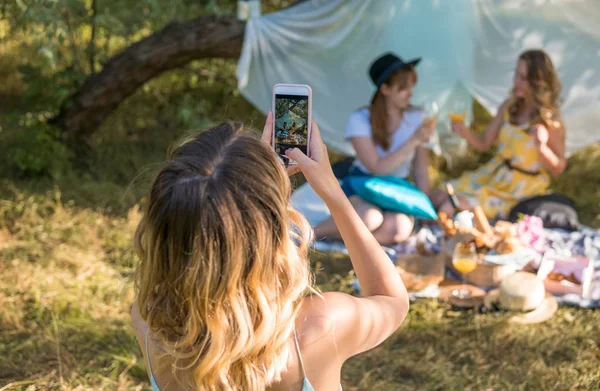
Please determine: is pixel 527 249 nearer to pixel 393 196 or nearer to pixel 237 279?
pixel 393 196

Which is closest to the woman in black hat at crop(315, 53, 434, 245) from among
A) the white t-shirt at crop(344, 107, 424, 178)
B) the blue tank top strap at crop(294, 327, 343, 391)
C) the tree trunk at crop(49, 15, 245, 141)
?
the white t-shirt at crop(344, 107, 424, 178)

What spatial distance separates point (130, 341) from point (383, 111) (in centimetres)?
194

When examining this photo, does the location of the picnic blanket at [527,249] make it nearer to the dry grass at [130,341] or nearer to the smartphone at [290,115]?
the dry grass at [130,341]

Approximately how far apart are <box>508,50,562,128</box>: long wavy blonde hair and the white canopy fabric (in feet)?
1.40

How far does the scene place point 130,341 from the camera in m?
3.01

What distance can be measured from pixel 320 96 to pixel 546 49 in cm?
→ 155

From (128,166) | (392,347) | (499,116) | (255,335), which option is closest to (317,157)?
(255,335)

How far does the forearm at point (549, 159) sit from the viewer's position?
4.04 meters

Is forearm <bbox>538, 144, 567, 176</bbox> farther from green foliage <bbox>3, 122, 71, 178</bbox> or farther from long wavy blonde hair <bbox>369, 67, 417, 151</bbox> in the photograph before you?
green foliage <bbox>3, 122, 71, 178</bbox>

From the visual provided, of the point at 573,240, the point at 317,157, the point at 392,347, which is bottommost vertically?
the point at 392,347

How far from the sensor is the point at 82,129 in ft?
16.8

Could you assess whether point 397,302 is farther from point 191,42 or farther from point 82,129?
point 82,129

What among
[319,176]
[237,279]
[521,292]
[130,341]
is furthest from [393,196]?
[237,279]

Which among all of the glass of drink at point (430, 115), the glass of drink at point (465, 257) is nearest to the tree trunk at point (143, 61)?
the glass of drink at point (430, 115)
